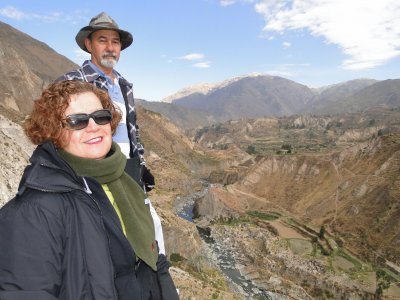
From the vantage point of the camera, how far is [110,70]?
4.62 m

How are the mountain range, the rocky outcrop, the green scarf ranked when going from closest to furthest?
1. the green scarf
2. the rocky outcrop
3. the mountain range

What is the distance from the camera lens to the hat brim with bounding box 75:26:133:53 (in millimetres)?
4453

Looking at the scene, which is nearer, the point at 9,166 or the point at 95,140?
the point at 95,140

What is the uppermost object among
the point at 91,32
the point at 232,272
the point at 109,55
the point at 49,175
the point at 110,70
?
the point at 91,32

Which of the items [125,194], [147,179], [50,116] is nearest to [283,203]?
[147,179]

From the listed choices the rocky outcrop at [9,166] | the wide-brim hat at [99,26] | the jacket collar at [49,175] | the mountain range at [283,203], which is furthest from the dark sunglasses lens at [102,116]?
the rocky outcrop at [9,166]

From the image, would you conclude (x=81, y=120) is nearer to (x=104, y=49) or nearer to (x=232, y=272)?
(x=104, y=49)

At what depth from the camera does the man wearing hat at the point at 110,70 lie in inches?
175

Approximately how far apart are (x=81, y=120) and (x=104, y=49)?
186 centimetres

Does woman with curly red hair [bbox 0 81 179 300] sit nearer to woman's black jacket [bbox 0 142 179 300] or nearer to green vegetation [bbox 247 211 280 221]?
woman's black jacket [bbox 0 142 179 300]

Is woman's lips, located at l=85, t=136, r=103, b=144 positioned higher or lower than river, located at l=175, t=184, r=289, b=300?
higher

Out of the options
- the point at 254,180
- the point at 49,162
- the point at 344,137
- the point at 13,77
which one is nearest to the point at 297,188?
the point at 254,180

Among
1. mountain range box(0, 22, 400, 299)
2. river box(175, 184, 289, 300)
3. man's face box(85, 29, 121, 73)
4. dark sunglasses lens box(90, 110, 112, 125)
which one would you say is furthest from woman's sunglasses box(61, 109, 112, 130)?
river box(175, 184, 289, 300)

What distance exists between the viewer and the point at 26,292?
221cm
